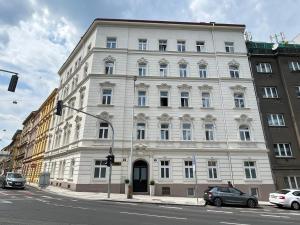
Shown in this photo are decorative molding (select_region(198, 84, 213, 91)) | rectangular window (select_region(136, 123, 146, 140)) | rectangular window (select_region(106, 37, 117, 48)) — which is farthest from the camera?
rectangular window (select_region(106, 37, 117, 48))

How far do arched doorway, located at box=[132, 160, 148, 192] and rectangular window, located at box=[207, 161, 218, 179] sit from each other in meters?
6.26

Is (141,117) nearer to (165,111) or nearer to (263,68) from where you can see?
(165,111)

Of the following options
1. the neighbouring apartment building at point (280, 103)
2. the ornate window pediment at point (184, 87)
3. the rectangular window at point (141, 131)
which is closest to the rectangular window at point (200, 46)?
the ornate window pediment at point (184, 87)

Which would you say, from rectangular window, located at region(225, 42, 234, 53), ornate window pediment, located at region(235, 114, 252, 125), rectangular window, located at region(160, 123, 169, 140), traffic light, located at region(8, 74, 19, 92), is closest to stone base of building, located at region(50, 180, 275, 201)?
rectangular window, located at region(160, 123, 169, 140)

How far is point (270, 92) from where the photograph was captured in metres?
26.9

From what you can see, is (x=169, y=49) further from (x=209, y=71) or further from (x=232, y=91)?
(x=232, y=91)

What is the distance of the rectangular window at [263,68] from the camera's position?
27.9 metres

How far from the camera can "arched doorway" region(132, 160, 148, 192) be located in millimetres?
23234

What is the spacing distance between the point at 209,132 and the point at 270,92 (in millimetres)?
8945

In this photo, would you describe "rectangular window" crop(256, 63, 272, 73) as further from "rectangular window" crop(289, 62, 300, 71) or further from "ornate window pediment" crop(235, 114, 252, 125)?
"ornate window pediment" crop(235, 114, 252, 125)

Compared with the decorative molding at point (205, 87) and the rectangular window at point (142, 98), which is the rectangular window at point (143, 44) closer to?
the rectangular window at point (142, 98)

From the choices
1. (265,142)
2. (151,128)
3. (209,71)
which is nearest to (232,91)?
(209,71)

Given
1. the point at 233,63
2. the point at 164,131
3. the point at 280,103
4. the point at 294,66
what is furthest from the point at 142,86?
the point at 294,66

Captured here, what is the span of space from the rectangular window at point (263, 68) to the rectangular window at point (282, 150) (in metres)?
8.81
